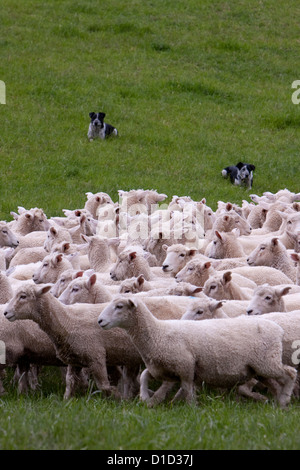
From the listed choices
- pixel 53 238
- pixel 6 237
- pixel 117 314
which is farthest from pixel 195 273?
pixel 6 237

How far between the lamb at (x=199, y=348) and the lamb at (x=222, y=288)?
1271 millimetres

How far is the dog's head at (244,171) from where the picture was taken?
1808 centimetres

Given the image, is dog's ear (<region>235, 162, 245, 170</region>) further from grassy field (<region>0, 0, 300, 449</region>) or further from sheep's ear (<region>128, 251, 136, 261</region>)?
sheep's ear (<region>128, 251, 136, 261</region>)

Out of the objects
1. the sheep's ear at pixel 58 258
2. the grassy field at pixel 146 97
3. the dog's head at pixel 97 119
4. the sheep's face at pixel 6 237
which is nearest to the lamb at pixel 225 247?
the sheep's ear at pixel 58 258

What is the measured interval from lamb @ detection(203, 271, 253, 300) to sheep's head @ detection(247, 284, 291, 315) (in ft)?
1.97

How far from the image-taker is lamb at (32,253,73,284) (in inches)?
347

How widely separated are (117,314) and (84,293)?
134 cm

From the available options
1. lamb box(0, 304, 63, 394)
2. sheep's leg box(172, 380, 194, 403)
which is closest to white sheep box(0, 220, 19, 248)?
lamb box(0, 304, 63, 394)

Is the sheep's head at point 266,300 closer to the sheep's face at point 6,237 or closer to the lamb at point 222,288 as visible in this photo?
the lamb at point 222,288

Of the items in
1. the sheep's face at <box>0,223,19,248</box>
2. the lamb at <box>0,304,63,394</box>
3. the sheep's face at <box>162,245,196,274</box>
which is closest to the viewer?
the lamb at <box>0,304,63,394</box>

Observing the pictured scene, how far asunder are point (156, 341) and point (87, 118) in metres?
15.4

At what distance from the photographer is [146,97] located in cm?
2297
